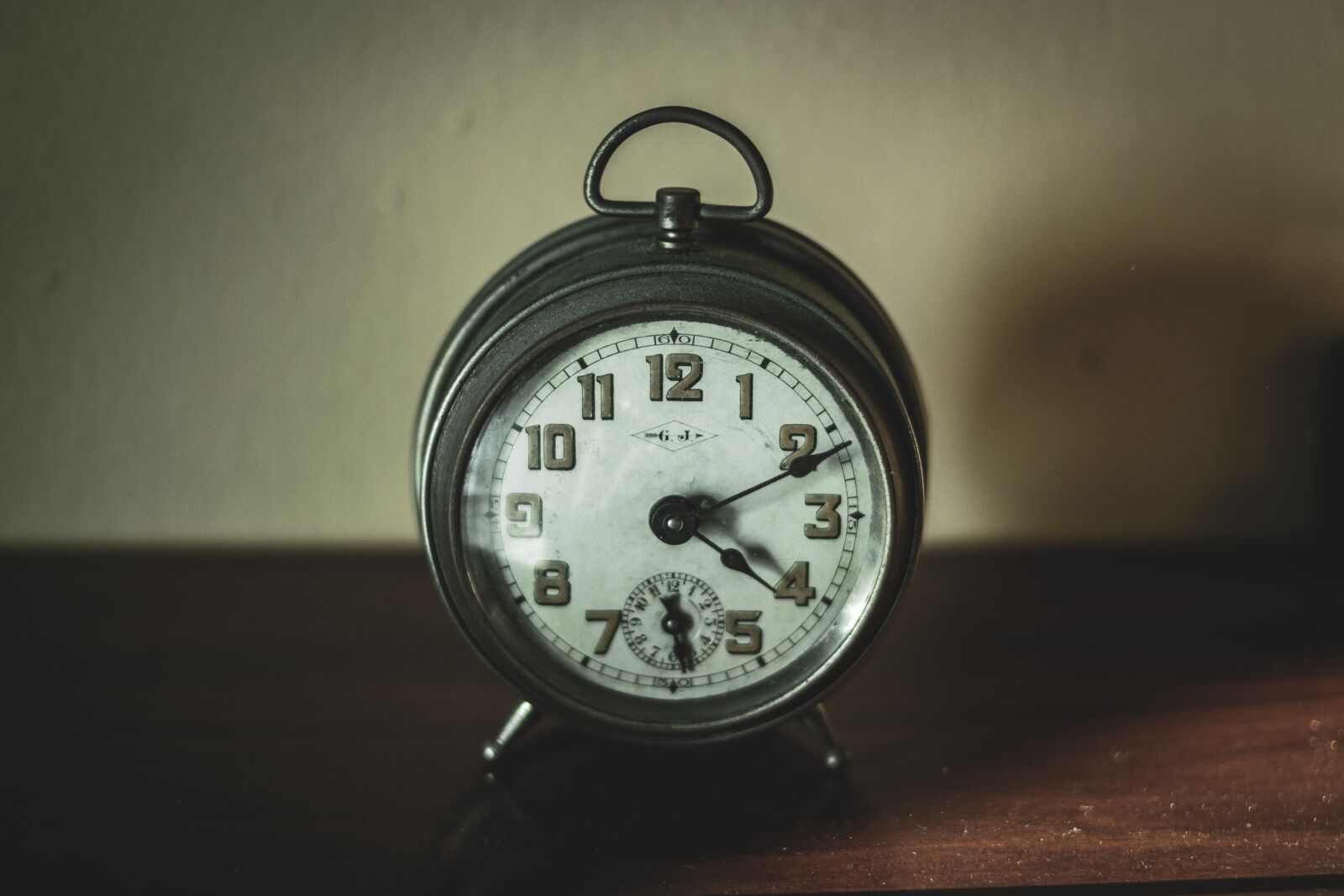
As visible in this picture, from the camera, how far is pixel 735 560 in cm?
86

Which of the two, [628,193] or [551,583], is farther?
[628,193]

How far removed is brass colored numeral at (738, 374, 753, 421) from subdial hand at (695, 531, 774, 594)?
0.32 ft

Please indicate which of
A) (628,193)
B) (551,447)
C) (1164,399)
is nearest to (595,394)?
(551,447)

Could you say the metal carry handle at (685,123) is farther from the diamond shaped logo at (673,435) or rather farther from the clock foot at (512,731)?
the clock foot at (512,731)

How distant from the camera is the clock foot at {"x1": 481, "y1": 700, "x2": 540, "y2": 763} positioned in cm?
90

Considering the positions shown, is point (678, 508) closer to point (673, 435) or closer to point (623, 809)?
point (673, 435)

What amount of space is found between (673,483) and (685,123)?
27cm

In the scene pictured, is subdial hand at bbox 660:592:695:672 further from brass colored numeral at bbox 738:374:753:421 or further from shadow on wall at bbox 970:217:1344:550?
shadow on wall at bbox 970:217:1344:550

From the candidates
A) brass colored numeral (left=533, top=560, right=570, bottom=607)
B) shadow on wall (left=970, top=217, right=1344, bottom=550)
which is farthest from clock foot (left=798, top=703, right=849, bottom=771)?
shadow on wall (left=970, top=217, right=1344, bottom=550)

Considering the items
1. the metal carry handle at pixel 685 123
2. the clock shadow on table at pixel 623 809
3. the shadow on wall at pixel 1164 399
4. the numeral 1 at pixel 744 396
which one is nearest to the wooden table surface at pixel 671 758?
the clock shadow on table at pixel 623 809

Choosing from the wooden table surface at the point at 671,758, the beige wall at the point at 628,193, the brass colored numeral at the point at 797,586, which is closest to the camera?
the wooden table surface at the point at 671,758

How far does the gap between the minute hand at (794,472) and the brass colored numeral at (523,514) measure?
0.12m

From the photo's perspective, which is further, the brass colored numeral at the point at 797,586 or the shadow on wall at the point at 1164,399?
the shadow on wall at the point at 1164,399

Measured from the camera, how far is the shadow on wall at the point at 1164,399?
124 centimetres
